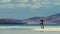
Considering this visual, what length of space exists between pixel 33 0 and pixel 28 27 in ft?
0.88

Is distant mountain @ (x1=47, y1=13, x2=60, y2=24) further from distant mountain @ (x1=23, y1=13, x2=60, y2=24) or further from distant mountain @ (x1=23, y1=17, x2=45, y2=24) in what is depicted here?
distant mountain @ (x1=23, y1=17, x2=45, y2=24)

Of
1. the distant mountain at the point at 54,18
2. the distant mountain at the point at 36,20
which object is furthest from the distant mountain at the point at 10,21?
the distant mountain at the point at 54,18

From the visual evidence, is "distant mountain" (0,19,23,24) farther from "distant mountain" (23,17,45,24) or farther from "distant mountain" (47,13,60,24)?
"distant mountain" (47,13,60,24)

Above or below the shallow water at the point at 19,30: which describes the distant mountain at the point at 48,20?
above

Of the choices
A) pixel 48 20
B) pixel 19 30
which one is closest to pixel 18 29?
pixel 19 30

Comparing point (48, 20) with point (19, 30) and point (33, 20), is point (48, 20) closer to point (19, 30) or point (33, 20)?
point (33, 20)

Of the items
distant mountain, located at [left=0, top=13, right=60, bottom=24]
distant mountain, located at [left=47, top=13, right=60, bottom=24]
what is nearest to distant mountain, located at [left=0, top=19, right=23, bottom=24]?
distant mountain, located at [left=0, top=13, right=60, bottom=24]

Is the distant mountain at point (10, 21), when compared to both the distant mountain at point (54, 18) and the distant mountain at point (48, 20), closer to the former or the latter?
the distant mountain at point (48, 20)

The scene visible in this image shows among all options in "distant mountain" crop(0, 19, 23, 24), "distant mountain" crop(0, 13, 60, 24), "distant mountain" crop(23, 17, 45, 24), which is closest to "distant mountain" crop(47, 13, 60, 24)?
"distant mountain" crop(0, 13, 60, 24)

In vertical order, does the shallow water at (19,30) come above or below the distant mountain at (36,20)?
below

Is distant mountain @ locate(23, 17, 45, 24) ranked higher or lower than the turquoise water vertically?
higher

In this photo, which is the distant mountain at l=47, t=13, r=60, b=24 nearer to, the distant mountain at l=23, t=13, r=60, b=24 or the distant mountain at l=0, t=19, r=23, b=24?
the distant mountain at l=23, t=13, r=60, b=24

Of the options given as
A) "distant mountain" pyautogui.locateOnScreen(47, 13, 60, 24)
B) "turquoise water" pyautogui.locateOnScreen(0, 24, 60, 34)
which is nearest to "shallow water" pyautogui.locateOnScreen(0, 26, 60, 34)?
"turquoise water" pyautogui.locateOnScreen(0, 24, 60, 34)

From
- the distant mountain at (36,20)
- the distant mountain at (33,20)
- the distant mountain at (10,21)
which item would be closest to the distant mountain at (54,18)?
the distant mountain at (36,20)
